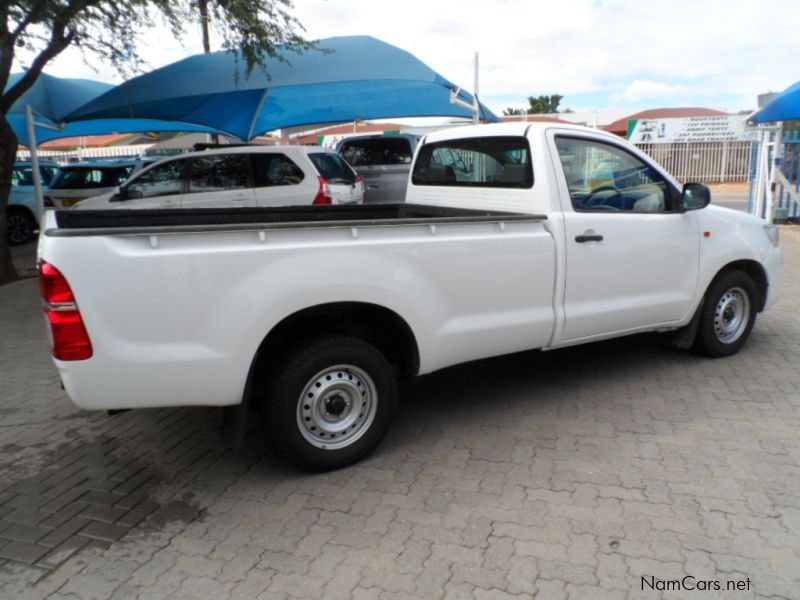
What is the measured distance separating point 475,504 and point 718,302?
9.52ft

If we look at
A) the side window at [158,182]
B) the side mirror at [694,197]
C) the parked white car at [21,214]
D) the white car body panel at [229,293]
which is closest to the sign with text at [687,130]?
the side window at [158,182]

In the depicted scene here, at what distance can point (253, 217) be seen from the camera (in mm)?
4566

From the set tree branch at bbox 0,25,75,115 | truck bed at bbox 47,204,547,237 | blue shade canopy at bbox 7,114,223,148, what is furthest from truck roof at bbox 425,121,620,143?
blue shade canopy at bbox 7,114,223,148

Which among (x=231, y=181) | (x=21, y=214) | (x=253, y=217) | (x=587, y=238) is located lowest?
(x=21, y=214)

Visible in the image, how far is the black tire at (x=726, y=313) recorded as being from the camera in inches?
196

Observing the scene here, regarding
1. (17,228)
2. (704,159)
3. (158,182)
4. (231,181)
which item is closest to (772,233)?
(231,181)

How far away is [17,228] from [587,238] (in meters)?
13.6

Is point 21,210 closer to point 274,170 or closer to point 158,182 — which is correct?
point 158,182

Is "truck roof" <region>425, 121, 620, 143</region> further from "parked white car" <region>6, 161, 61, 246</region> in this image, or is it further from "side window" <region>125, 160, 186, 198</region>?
"parked white car" <region>6, 161, 61, 246</region>

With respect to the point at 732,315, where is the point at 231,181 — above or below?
above

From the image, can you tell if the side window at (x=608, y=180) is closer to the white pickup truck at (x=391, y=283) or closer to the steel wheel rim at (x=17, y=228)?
the white pickup truck at (x=391, y=283)

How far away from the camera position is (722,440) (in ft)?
12.6
